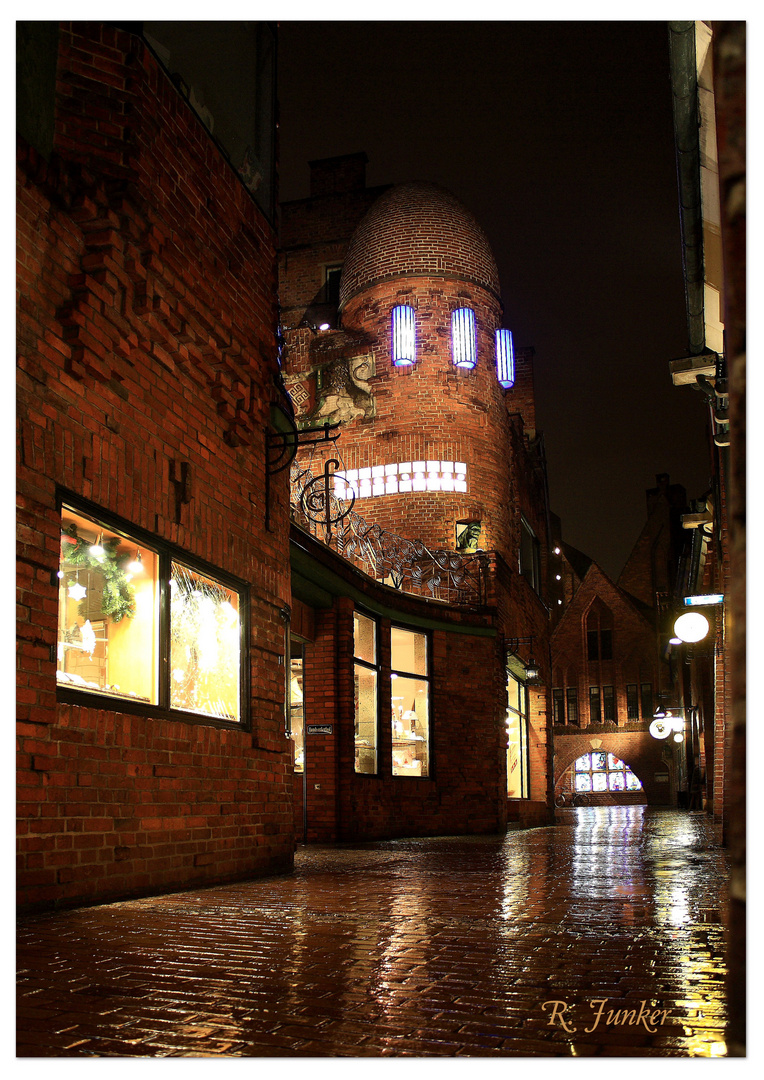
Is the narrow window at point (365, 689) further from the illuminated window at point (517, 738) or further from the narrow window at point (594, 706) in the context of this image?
the narrow window at point (594, 706)

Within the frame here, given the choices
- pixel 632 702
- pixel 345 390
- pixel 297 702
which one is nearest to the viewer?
pixel 297 702

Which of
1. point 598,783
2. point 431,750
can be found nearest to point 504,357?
point 431,750

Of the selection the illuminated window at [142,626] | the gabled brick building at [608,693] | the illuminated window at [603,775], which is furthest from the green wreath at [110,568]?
the illuminated window at [603,775]

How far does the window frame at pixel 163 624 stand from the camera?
576 cm

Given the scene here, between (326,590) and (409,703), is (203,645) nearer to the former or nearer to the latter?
(326,590)

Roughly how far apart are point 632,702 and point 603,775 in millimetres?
4067

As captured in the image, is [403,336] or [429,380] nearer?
[403,336]

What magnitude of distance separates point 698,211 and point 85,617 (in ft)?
25.3

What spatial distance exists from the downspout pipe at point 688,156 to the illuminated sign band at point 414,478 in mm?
8320

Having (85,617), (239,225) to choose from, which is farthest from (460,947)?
(239,225)

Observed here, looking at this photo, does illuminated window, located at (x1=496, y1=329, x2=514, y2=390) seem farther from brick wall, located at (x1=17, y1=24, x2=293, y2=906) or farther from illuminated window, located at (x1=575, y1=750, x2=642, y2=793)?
illuminated window, located at (x1=575, y1=750, x2=642, y2=793)

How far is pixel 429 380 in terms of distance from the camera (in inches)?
809

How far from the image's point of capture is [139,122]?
21.6 feet

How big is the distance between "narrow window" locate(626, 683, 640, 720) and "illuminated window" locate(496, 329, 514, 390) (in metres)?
30.9
